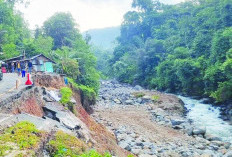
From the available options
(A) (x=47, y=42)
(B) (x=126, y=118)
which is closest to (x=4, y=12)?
(A) (x=47, y=42)

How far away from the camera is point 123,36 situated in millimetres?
81812

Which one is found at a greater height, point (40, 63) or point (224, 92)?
point (40, 63)

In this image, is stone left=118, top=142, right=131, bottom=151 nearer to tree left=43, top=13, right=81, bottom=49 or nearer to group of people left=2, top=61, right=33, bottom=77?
group of people left=2, top=61, right=33, bottom=77

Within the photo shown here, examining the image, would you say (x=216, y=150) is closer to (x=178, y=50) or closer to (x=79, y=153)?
(x=79, y=153)

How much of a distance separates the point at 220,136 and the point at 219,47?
15.4 m

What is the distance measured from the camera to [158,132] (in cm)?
1933

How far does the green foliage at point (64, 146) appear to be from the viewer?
23.7 ft

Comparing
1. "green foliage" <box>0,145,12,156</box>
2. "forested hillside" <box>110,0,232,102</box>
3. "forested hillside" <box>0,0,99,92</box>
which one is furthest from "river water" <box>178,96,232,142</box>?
"green foliage" <box>0,145,12,156</box>

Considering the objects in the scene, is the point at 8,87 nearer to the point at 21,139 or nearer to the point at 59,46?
the point at 21,139

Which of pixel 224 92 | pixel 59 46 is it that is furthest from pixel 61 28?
pixel 224 92

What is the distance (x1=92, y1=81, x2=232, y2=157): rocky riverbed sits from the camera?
49.3 feet

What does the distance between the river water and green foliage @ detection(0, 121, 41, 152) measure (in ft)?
50.6

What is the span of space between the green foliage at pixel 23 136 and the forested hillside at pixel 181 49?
22.8 m

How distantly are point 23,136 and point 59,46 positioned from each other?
37864mm
